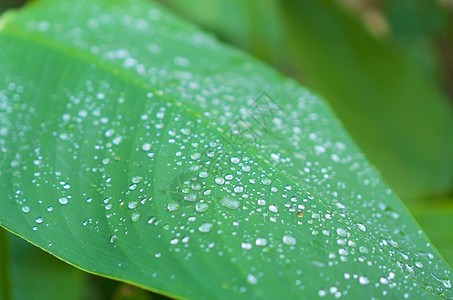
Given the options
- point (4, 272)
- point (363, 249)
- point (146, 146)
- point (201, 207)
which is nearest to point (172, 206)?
point (201, 207)

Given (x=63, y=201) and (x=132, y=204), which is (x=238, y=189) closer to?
(x=132, y=204)

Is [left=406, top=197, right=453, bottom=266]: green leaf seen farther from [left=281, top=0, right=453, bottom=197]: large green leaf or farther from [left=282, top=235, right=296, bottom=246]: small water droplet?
[left=281, top=0, right=453, bottom=197]: large green leaf

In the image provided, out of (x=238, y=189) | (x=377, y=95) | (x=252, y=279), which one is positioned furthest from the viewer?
(x=377, y=95)

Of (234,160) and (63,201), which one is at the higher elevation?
(234,160)

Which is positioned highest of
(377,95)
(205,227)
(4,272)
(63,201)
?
(377,95)

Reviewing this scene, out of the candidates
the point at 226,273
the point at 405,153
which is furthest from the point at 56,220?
the point at 405,153

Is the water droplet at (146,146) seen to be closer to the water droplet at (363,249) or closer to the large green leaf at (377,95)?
the water droplet at (363,249)

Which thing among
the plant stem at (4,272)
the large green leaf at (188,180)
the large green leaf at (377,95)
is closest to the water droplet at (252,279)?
the large green leaf at (188,180)

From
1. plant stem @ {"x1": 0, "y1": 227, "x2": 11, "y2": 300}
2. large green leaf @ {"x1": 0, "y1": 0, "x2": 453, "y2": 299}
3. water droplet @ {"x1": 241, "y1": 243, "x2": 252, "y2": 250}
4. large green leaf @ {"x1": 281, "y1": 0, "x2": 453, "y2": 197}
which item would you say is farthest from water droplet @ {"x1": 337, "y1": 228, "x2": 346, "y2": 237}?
large green leaf @ {"x1": 281, "y1": 0, "x2": 453, "y2": 197}
